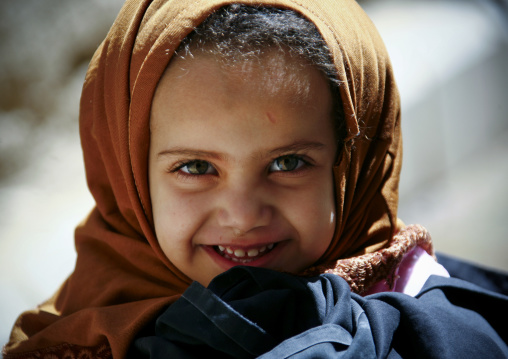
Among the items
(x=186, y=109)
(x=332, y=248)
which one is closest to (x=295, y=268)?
(x=332, y=248)

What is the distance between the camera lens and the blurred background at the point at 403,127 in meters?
2.59

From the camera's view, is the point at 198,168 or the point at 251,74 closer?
the point at 251,74

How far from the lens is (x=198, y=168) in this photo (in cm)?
142

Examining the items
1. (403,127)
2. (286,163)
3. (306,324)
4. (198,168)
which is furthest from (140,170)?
(403,127)

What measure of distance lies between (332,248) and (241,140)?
1.36 ft

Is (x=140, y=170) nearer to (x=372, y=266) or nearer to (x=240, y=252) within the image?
(x=240, y=252)

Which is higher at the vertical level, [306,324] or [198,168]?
[198,168]

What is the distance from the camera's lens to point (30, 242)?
2.53 meters

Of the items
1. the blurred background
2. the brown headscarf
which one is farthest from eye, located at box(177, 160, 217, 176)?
the blurred background

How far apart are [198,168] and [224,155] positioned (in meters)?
0.13

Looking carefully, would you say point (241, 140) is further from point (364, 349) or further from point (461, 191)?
point (461, 191)

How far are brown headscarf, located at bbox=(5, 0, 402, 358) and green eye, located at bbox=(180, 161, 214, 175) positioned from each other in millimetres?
119

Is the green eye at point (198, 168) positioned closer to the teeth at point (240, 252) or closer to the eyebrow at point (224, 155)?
the eyebrow at point (224, 155)

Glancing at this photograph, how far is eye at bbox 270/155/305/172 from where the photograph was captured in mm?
1387
